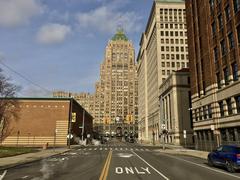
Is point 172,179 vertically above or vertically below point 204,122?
below

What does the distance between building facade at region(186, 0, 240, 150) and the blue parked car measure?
12050 millimetres

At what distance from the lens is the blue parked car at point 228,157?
50.7 feet

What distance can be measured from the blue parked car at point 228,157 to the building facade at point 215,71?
39.5 feet

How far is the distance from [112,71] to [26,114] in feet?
457

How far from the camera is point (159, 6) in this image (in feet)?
313

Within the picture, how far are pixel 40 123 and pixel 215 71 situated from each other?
1636 inches

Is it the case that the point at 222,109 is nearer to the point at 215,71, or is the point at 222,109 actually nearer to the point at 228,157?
the point at 215,71

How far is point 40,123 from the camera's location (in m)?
59.9

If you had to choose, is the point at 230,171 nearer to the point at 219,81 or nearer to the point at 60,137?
the point at 219,81

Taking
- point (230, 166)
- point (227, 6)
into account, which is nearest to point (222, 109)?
point (227, 6)

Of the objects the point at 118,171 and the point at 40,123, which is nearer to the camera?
the point at 118,171

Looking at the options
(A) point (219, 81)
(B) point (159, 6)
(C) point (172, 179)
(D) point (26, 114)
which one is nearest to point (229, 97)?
(A) point (219, 81)

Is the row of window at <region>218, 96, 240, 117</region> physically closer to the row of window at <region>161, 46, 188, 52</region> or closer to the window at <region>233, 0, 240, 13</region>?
the window at <region>233, 0, 240, 13</region>

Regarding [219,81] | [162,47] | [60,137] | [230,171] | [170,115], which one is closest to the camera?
[230,171]
